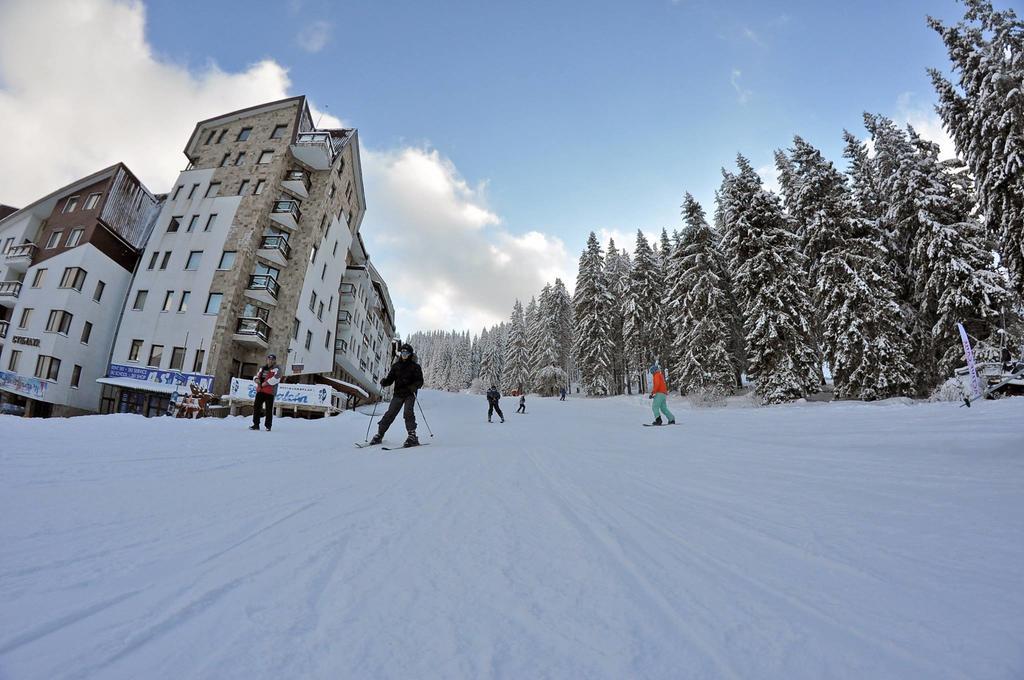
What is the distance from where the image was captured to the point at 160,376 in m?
23.0

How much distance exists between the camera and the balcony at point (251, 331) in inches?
939

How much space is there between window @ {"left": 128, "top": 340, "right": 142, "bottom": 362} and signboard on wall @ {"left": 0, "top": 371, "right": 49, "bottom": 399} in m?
4.53

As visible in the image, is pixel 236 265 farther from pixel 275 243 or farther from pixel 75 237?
pixel 75 237

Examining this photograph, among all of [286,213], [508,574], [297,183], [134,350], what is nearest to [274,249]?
[286,213]

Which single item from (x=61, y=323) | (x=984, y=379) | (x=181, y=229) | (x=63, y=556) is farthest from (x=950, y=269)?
(x=61, y=323)

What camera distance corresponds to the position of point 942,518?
2.62 m

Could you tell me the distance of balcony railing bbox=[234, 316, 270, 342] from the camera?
23.9 meters

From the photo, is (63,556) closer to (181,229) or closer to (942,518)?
(942,518)

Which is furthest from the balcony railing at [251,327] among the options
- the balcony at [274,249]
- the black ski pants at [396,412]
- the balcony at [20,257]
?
the black ski pants at [396,412]

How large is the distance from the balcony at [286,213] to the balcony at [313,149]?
4.14m

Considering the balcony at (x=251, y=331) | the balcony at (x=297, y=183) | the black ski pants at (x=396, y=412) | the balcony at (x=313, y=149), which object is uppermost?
the balcony at (x=313, y=149)

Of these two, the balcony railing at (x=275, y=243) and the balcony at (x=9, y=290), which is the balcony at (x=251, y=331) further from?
the balcony at (x=9, y=290)

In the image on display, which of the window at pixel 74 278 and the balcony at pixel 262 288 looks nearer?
the balcony at pixel 262 288

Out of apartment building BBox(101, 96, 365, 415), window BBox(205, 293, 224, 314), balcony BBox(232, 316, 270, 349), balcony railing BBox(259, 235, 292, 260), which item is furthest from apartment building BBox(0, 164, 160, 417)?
balcony railing BBox(259, 235, 292, 260)
